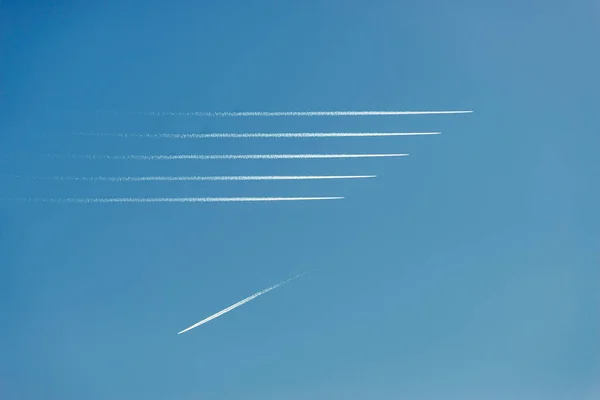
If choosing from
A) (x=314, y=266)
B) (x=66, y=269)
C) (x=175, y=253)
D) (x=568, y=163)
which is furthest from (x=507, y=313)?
(x=66, y=269)

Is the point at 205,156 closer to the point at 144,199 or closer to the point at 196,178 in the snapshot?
the point at 196,178

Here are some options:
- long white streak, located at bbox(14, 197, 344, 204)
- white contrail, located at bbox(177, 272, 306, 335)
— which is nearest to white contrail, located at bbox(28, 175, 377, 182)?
long white streak, located at bbox(14, 197, 344, 204)

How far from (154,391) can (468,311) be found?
1358 millimetres

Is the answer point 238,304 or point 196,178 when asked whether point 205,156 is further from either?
point 238,304

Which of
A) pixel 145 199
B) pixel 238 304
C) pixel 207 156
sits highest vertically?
pixel 207 156

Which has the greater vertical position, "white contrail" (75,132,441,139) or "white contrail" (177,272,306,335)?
"white contrail" (75,132,441,139)

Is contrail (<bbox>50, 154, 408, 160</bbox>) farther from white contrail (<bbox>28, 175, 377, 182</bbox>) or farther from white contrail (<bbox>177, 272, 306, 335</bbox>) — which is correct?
white contrail (<bbox>177, 272, 306, 335</bbox>)

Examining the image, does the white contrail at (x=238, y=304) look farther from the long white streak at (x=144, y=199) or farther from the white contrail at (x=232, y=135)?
the white contrail at (x=232, y=135)

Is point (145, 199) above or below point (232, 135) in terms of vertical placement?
below

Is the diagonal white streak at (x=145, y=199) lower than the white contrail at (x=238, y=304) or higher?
higher

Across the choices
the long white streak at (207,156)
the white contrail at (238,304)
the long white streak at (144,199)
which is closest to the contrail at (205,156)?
the long white streak at (207,156)

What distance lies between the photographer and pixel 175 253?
2.34 meters

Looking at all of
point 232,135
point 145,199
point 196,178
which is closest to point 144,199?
point 145,199

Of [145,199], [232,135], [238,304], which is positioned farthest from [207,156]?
[238,304]
